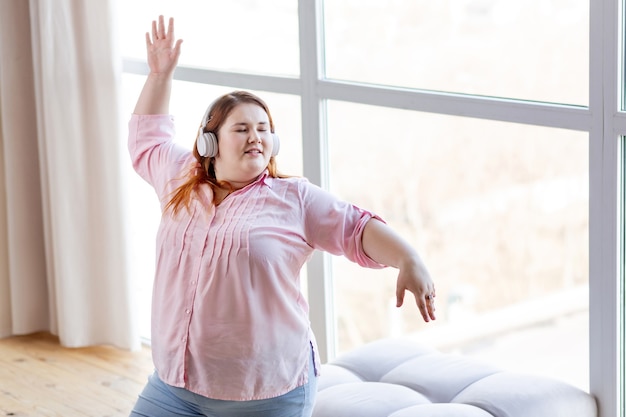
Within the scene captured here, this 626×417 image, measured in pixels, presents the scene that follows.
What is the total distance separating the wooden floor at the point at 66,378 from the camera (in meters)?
3.75

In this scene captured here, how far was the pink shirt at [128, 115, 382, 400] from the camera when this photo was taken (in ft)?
7.97

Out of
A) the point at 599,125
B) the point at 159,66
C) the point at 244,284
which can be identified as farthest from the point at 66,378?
the point at 599,125

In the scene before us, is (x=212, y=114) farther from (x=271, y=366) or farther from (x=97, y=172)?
(x=97, y=172)

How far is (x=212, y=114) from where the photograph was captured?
264 centimetres

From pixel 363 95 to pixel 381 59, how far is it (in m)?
0.13

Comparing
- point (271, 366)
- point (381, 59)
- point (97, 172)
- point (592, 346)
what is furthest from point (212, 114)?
point (97, 172)

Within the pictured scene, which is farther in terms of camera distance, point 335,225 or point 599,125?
point 599,125

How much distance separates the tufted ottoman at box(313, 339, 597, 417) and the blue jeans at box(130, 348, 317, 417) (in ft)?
1.08

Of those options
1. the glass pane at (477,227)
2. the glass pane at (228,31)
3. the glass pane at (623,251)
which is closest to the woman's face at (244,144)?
the glass pane at (477,227)

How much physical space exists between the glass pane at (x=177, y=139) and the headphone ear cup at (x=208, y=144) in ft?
3.23

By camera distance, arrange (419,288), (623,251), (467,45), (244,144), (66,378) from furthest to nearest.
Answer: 1. (66,378)
2. (467,45)
3. (623,251)
4. (244,144)
5. (419,288)

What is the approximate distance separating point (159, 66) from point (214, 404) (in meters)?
0.98

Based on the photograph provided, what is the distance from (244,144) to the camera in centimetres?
256

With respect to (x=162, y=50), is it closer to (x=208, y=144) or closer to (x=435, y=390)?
(x=208, y=144)
